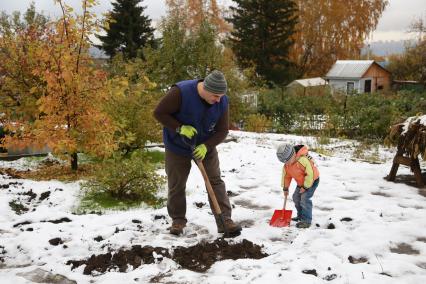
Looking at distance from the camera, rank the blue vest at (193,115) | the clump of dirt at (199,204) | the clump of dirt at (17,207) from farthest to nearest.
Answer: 1. the clump of dirt at (199,204)
2. the clump of dirt at (17,207)
3. the blue vest at (193,115)

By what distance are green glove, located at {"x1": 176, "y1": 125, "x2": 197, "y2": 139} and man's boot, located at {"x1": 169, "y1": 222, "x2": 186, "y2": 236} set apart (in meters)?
1.11

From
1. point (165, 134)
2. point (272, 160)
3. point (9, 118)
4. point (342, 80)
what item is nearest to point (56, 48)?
point (9, 118)

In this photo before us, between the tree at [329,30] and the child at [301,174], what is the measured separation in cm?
3323

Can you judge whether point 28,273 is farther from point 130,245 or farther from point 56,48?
point 56,48

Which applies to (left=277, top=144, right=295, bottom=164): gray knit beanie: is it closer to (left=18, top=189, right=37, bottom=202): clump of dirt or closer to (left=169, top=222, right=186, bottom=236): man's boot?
(left=169, top=222, right=186, bottom=236): man's boot

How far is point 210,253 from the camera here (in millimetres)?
3949

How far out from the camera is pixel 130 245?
425 centimetres

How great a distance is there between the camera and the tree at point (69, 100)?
666 cm

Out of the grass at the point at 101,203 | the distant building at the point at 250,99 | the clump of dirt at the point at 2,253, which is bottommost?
the clump of dirt at the point at 2,253

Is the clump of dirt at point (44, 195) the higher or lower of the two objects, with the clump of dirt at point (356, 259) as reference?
higher

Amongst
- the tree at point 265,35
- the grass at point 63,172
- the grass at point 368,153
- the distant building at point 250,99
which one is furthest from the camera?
the tree at point 265,35

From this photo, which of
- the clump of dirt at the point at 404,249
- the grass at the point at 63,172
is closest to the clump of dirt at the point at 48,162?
the grass at the point at 63,172

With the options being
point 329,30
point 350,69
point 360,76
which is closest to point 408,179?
point 360,76

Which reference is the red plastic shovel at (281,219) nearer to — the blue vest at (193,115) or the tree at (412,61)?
the blue vest at (193,115)
